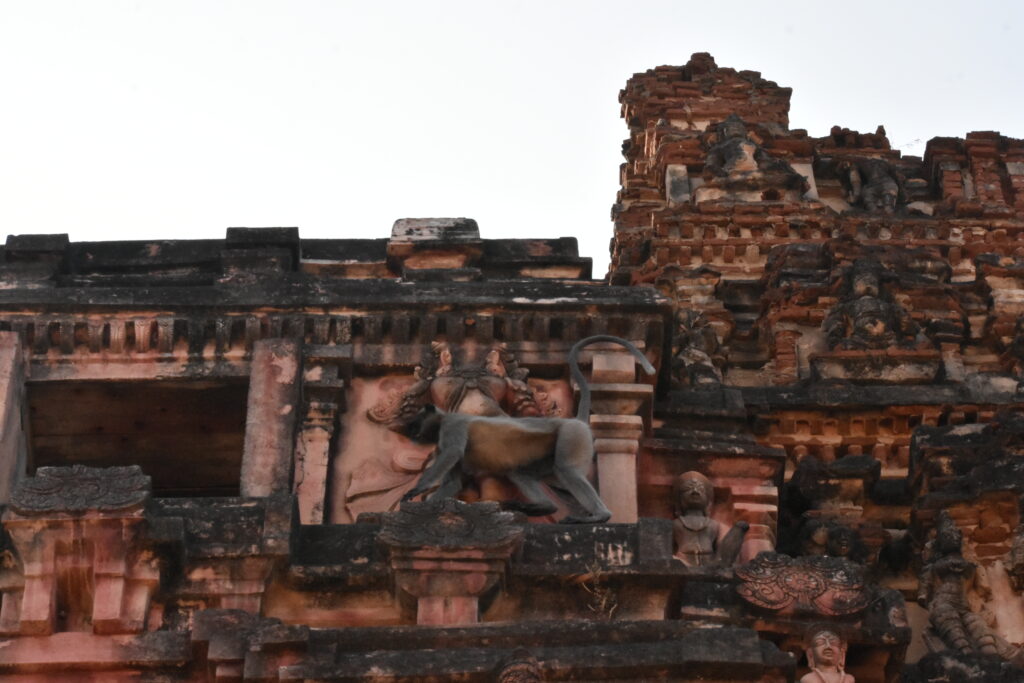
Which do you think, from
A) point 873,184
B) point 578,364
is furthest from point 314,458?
point 873,184

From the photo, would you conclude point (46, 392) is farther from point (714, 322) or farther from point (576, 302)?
point (714, 322)

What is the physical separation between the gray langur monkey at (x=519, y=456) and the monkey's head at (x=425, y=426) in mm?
162

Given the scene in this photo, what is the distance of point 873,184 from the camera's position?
132 ft

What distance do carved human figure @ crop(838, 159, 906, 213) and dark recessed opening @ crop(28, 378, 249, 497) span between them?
51.6 ft

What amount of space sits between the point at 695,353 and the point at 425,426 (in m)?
6.50

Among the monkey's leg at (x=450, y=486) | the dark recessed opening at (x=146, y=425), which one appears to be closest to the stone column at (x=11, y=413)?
the dark recessed opening at (x=146, y=425)

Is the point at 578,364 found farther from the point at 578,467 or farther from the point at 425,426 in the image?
the point at 578,467

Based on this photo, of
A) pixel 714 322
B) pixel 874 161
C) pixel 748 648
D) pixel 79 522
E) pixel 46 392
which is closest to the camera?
pixel 748 648

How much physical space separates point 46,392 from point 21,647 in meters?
5.45

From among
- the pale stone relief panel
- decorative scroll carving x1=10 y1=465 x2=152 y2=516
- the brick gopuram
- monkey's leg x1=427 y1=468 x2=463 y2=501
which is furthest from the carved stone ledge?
decorative scroll carving x1=10 y1=465 x2=152 y2=516

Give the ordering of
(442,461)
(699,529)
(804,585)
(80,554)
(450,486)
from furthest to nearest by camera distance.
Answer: (699,529), (442,461), (450,486), (804,585), (80,554)

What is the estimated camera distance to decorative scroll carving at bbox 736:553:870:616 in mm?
20453

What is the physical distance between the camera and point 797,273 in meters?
34.5

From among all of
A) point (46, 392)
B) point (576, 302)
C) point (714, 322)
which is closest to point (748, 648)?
point (576, 302)
